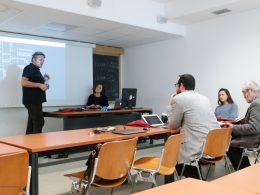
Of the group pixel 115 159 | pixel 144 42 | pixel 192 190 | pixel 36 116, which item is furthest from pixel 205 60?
pixel 192 190

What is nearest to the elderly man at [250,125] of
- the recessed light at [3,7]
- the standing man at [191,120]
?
the standing man at [191,120]

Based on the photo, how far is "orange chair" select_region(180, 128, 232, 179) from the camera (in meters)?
2.76

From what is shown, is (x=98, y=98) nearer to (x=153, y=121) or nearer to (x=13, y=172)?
(x=153, y=121)

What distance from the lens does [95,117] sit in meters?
5.30

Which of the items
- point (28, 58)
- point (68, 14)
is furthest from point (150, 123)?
point (28, 58)

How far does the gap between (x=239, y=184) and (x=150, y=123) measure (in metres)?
1.93

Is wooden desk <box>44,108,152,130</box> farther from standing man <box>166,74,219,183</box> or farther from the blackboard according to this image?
standing man <box>166,74,219,183</box>

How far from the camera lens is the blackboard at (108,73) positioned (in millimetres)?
7129

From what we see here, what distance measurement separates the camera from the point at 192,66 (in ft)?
19.7

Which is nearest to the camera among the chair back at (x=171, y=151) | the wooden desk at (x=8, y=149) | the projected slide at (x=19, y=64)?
the wooden desk at (x=8, y=149)

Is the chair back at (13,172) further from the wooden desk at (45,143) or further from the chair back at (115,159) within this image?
the chair back at (115,159)

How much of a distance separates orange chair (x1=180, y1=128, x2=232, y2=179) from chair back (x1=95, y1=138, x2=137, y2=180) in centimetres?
90

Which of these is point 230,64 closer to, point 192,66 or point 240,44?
point 240,44

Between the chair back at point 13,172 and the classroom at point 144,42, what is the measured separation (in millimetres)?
2896
